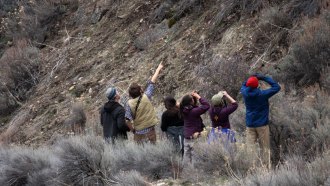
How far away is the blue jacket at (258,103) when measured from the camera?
7.57 meters

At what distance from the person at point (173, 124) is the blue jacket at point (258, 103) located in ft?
3.66

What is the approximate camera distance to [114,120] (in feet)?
28.5

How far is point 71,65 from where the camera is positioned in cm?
1786

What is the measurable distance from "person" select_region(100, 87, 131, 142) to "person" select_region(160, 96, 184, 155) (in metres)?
0.70

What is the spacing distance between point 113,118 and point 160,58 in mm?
6269

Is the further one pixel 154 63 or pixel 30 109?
pixel 30 109

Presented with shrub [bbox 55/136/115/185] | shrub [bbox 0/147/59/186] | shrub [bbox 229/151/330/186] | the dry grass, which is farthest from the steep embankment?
shrub [bbox 229/151/330/186]

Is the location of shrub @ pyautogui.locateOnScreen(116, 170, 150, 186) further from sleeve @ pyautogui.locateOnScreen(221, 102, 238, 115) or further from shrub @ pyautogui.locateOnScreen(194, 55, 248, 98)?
shrub @ pyautogui.locateOnScreen(194, 55, 248, 98)

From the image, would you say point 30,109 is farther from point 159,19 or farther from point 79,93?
point 159,19

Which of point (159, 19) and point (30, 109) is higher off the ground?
point (159, 19)

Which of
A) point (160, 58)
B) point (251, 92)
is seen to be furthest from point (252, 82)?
point (160, 58)

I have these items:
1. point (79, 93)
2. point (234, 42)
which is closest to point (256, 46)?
point (234, 42)

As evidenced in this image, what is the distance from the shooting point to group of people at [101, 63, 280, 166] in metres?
7.66

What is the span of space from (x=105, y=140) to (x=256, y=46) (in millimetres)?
4819
